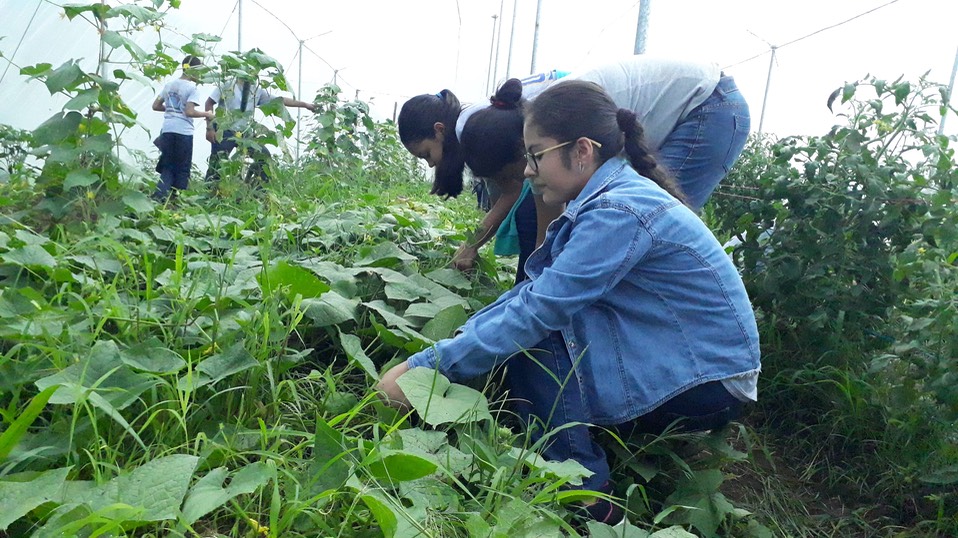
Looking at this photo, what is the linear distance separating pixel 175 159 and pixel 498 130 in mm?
3025

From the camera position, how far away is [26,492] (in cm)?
97

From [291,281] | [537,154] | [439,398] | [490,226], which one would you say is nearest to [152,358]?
[291,281]

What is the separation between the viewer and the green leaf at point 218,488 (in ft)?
3.30

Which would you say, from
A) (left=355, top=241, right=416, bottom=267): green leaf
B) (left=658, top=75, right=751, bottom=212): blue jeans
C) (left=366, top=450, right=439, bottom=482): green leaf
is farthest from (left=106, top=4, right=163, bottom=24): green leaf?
(left=366, top=450, right=439, bottom=482): green leaf

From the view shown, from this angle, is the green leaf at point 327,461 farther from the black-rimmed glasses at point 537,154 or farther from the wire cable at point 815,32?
the wire cable at point 815,32

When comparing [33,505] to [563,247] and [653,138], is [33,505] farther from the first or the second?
[653,138]

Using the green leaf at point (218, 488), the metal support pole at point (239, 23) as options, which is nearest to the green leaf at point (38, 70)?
the green leaf at point (218, 488)

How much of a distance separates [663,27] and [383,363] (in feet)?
26.8

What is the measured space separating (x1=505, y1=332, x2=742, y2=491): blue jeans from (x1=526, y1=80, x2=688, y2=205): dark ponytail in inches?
17.3

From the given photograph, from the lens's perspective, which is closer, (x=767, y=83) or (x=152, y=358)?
(x=152, y=358)

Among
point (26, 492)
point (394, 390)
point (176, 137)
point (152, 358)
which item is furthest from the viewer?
point (176, 137)

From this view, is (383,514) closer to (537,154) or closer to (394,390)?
(394,390)

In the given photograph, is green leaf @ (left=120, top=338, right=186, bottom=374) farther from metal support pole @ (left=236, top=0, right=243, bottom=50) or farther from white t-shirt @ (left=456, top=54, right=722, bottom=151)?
metal support pole @ (left=236, top=0, right=243, bottom=50)

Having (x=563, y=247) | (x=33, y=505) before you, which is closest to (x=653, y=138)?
(x=563, y=247)
